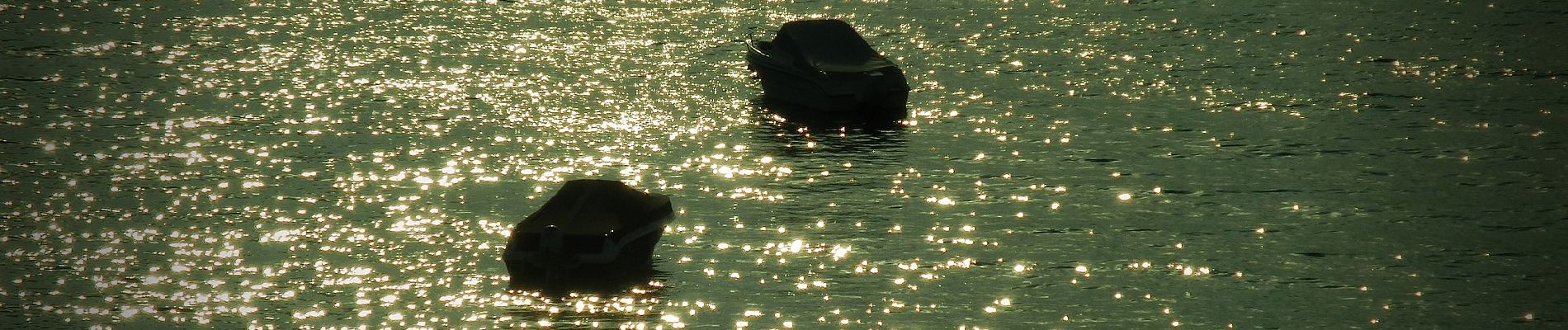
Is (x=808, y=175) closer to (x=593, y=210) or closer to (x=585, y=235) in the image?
(x=593, y=210)

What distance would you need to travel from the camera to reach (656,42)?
106938 millimetres

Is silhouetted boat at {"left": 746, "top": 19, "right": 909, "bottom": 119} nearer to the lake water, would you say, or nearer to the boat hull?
the boat hull

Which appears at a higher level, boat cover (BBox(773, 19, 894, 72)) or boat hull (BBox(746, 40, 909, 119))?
boat cover (BBox(773, 19, 894, 72))

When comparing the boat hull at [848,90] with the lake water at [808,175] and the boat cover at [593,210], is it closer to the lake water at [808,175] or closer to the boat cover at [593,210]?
the lake water at [808,175]

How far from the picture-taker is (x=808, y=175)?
6619 cm

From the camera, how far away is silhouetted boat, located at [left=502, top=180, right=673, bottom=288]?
4912cm

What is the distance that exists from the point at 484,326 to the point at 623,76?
48.4 meters

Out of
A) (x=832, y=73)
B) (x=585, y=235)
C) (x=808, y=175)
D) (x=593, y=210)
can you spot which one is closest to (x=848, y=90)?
(x=832, y=73)

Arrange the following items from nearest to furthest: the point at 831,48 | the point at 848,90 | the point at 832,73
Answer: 1. the point at 848,90
2. the point at 832,73
3. the point at 831,48

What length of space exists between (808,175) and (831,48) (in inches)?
612

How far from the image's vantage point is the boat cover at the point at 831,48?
8012 centimetres

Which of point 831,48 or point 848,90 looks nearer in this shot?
point 848,90

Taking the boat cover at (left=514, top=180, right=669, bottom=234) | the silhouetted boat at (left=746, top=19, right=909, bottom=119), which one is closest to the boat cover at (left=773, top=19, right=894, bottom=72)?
the silhouetted boat at (left=746, top=19, right=909, bottom=119)

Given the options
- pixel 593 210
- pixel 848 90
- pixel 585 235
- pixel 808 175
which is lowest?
pixel 808 175
